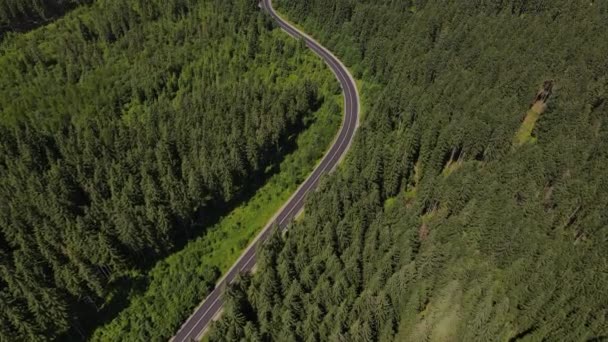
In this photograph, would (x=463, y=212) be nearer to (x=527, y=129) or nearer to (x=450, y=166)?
(x=450, y=166)

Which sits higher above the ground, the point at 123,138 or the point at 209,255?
the point at 123,138

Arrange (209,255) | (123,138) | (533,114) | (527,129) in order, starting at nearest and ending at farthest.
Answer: (209,255) < (527,129) < (533,114) < (123,138)

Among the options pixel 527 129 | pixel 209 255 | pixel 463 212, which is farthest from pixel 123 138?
pixel 527 129

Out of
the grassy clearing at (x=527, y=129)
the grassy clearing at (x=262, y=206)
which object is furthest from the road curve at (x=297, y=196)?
the grassy clearing at (x=527, y=129)

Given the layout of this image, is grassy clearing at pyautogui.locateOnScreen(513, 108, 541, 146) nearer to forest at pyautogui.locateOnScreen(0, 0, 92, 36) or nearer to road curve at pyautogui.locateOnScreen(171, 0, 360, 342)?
road curve at pyautogui.locateOnScreen(171, 0, 360, 342)

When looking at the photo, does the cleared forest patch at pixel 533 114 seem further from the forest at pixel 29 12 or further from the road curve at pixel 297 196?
the forest at pixel 29 12

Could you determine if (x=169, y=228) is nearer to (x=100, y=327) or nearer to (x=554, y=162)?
(x=100, y=327)
